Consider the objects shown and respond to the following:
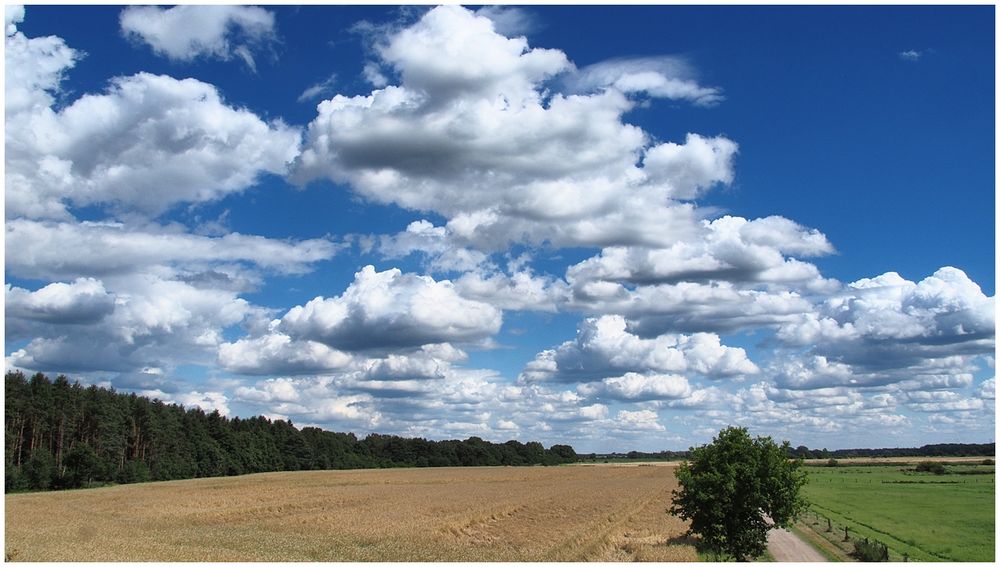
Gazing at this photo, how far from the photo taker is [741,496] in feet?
140

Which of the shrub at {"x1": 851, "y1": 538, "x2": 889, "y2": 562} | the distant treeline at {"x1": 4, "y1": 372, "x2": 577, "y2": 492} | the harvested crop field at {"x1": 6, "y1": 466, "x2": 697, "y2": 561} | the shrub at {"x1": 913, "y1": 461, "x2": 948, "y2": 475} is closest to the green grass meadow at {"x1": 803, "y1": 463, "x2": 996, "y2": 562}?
the shrub at {"x1": 851, "y1": 538, "x2": 889, "y2": 562}

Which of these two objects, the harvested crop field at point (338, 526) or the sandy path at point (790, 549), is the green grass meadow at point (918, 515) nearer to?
the sandy path at point (790, 549)

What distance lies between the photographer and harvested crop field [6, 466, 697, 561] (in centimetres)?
4062

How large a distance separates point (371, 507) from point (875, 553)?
43.4m

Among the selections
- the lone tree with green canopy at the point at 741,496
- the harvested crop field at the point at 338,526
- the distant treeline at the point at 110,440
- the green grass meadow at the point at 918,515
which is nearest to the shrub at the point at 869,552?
the green grass meadow at the point at 918,515

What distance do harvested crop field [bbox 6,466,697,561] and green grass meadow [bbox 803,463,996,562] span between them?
16142mm

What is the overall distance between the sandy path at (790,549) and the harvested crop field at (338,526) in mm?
5985

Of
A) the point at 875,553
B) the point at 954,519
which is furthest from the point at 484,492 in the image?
the point at 875,553

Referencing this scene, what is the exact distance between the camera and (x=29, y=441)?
111m

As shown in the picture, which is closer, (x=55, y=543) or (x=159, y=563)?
(x=159, y=563)

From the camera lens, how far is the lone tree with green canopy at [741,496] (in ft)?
140

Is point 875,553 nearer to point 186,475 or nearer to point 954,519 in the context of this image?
point 954,519

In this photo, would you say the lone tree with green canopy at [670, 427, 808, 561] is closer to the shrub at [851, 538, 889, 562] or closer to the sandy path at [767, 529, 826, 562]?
the sandy path at [767, 529, 826, 562]

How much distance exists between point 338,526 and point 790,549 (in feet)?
101
